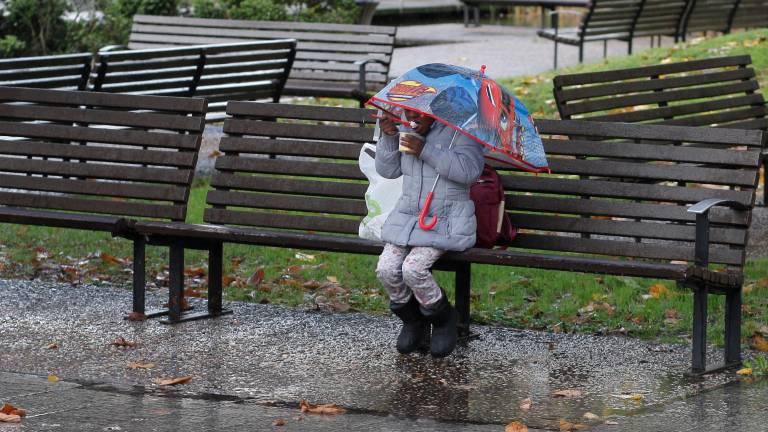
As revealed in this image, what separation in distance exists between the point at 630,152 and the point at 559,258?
69 centimetres

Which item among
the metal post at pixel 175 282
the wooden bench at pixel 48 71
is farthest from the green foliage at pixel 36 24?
the metal post at pixel 175 282

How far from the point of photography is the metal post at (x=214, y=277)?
267 inches

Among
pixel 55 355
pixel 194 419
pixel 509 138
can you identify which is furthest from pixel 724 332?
pixel 55 355

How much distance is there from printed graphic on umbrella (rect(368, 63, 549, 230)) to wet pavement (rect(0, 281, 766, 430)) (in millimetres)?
707

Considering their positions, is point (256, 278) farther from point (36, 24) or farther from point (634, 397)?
point (36, 24)

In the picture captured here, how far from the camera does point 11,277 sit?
7742 millimetres

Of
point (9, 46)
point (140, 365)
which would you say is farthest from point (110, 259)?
point (9, 46)

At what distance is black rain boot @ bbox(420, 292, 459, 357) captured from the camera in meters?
5.98

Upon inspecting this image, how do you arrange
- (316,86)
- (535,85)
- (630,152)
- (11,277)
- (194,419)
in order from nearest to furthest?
(194,419) → (630,152) → (11,277) → (316,86) → (535,85)

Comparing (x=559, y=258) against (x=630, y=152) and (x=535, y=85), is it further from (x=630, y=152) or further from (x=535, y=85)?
(x=535, y=85)

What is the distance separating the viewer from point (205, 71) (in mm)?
11156

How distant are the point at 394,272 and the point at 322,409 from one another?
87cm

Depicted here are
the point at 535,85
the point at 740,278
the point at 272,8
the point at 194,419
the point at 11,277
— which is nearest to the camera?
Answer: the point at 194,419

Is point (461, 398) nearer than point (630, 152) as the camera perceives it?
Yes
